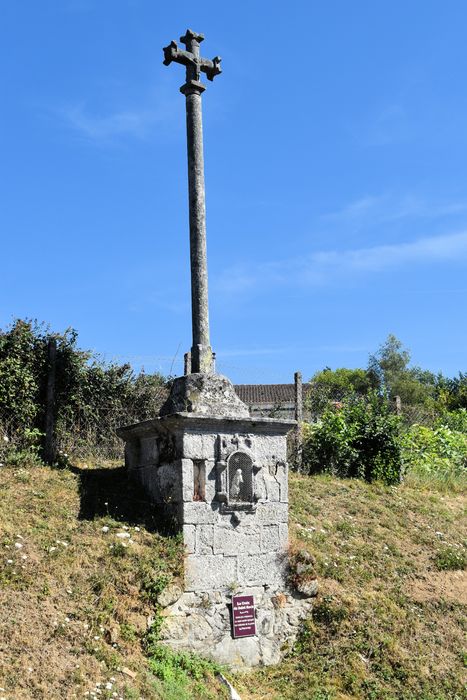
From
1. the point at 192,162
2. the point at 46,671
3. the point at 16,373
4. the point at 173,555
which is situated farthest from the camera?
the point at 16,373

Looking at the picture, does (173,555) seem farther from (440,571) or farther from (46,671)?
(440,571)

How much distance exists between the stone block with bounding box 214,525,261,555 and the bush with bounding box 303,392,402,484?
535cm

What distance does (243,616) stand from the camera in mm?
9164

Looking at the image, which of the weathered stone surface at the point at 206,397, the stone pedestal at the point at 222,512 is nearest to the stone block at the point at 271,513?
the stone pedestal at the point at 222,512

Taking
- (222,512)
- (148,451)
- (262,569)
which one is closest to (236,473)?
(222,512)

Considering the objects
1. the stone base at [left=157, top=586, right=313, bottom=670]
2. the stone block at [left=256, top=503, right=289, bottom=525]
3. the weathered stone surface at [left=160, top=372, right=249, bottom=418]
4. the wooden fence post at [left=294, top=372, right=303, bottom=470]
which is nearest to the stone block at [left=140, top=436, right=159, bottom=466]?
the weathered stone surface at [left=160, top=372, right=249, bottom=418]

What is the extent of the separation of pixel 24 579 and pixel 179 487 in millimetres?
2158

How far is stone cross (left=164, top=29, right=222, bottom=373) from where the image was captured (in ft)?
33.9

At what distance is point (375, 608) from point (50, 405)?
5.74 meters

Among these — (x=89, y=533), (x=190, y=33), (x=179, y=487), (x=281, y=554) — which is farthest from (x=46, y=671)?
(x=190, y=33)

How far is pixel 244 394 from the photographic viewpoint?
32.4 m

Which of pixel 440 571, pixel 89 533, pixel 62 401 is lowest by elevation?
pixel 440 571

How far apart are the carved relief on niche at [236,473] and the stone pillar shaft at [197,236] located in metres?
1.12

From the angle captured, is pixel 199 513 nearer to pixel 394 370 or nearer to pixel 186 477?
pixel 186 477
